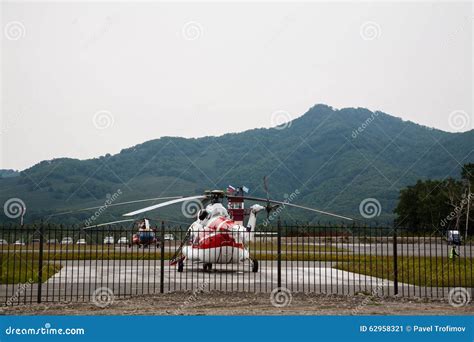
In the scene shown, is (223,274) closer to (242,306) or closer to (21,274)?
(21,274)

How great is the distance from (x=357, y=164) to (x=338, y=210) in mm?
42943

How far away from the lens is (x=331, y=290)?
15477 millimetres

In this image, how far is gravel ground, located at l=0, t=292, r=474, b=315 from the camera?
37.0ft

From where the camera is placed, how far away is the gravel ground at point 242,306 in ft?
37.0

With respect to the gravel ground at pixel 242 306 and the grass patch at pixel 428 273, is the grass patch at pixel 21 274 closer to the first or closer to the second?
the gravel ground at pixel 242 306

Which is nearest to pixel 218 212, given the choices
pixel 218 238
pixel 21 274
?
pixel 218 238

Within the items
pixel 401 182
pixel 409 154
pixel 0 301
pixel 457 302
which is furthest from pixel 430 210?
pixel 409 154

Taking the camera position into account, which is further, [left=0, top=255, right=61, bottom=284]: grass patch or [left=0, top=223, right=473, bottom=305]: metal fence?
[left=0, top=255, right=61, bottom=284]: grass patch

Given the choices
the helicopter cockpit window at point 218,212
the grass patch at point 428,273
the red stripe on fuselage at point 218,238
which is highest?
the helicopter cockpit window at point 218,212

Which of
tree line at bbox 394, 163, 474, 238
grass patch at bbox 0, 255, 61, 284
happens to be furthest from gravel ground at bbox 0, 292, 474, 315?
tree line at bbox 394, 163, 474, 238

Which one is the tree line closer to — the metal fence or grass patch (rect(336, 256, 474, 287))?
grass patch (rect(336, 256, 474, 287))

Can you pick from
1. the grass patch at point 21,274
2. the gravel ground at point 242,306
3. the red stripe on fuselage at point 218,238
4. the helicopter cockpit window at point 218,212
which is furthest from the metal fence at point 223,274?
the helicopter cockpit window at point 218,212

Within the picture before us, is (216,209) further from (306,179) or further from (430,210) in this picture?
(306,179)

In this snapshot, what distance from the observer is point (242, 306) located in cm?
1214
